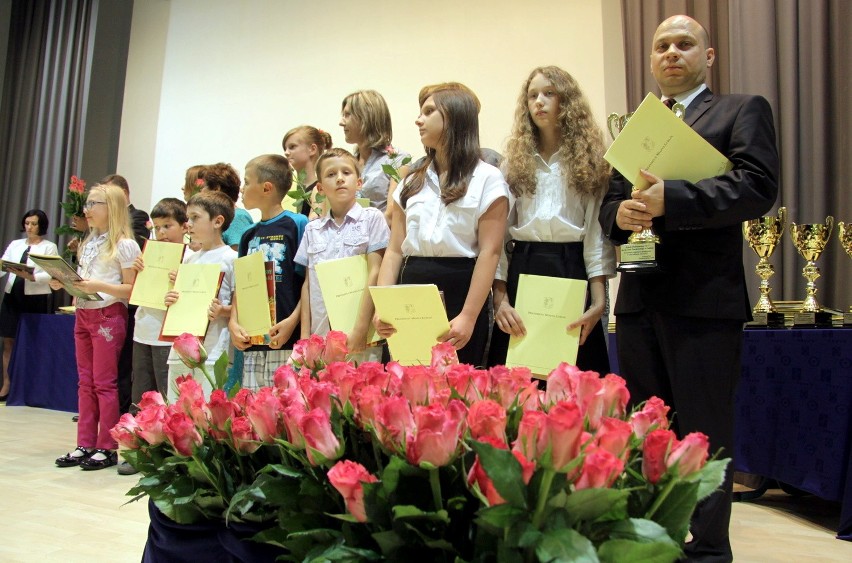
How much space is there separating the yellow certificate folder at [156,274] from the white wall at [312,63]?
1883 mm

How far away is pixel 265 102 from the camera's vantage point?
5266 mm

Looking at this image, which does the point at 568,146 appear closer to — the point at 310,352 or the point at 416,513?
the point at 310,352

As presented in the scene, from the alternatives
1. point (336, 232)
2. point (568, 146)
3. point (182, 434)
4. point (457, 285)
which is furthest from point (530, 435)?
point (336, 232)

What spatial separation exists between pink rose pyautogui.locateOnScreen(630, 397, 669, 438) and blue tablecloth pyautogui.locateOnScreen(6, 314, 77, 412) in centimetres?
509

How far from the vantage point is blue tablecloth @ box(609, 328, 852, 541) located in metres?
2.07

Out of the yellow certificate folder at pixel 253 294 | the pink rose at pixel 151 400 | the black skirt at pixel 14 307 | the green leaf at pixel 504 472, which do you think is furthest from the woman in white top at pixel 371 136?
the black skirt at pixel 14 307

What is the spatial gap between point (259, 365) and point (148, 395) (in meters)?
1.65

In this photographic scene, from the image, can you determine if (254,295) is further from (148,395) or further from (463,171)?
(148,395)

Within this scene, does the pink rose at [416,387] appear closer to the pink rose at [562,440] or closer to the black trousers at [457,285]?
the pink rose at [562,440]

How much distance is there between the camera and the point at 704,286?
4.84 ft

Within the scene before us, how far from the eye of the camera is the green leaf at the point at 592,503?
0.41 metres

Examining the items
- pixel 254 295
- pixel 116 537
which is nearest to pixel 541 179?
pixel 254 295

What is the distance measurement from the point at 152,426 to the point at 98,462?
276 cm

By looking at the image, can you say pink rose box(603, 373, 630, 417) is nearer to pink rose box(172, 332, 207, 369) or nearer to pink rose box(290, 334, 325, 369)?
pink rose box(290, 334, 325, 369)
